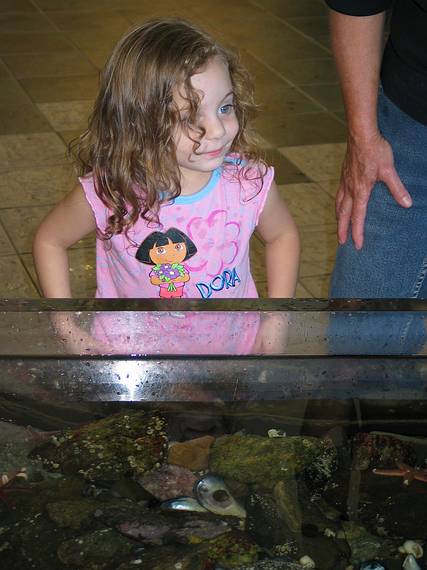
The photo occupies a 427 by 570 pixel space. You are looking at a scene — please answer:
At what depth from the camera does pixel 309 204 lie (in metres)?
3.02

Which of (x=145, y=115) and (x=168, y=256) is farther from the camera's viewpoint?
(x=168, y=256)

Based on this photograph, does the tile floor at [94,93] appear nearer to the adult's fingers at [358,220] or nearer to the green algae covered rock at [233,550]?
the adult's fingers at [358,220]

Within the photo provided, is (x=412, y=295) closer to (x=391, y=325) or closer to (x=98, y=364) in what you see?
(x=391, y=325)

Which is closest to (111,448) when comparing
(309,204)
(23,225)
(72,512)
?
(72,512)

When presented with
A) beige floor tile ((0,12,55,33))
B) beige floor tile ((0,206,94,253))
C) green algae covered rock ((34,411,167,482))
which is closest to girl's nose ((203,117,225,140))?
green algae covered rock ((34,411,167,482))

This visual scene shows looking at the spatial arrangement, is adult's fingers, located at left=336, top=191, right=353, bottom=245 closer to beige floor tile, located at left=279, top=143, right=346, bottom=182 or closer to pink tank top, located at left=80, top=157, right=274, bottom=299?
pink tank top, located at left=80, top=157, right=274, bottom=299

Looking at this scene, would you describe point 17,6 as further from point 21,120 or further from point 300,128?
point 300,128

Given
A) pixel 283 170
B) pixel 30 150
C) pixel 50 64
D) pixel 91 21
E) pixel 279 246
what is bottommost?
pixel 91 21

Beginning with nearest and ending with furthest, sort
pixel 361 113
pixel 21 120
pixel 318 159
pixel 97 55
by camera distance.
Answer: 1. pixel 361 113
2. pixel 318 159
3. pixel 21 120
4. pixel 97 55

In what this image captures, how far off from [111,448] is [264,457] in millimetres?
176

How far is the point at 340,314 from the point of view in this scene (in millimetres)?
1122

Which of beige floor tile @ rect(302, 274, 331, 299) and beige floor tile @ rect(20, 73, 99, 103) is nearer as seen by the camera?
beige floor tile @ rect(302, 274, 331, 299)

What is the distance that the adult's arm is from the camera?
1453mm

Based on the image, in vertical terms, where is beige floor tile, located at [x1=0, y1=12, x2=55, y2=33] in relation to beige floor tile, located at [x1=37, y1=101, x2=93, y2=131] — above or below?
below
